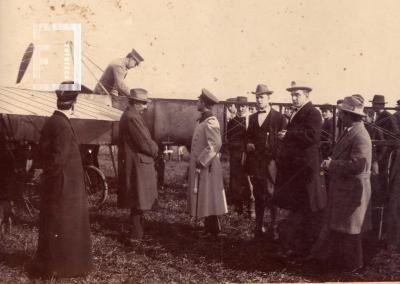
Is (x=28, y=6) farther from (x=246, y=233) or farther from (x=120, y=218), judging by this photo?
(x=246, y=233)

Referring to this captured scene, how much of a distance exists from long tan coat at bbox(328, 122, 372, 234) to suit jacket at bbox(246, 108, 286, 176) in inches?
52.6

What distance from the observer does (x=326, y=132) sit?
24.0ft

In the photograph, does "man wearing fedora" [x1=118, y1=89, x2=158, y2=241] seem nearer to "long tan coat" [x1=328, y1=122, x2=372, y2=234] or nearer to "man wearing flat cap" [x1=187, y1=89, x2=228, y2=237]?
"man wearing flat cap" [x1=187, y1=89, x2=228, y2=237]

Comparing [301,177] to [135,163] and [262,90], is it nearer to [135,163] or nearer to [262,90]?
[262,90]

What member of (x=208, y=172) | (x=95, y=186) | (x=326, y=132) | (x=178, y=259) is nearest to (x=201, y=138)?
(x=208, y=172)

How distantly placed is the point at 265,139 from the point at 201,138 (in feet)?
2.82

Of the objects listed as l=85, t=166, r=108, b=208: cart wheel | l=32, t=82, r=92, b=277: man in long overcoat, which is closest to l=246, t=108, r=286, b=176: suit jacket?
l=85, t=166, r=108, b=208: cart wheel

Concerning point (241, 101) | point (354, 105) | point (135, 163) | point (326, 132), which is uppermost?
point (241, 101)

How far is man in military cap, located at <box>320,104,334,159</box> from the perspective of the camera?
6923 mm

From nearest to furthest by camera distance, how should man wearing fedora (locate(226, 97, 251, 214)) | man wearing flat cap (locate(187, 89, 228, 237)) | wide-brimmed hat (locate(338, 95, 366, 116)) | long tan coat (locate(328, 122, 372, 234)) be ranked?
long tan coat (locate(328, 122, 372, 234)) < wide-brimmed hat (locate(338, 95, 366, 116)) < man wearing flat cap (locate(187, 89, 228, 237)) < man wearing fedora (locate(226, 97, 251, 214))

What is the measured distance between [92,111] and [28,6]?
145 centimetres

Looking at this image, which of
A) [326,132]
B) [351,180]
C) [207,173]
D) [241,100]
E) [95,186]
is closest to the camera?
[351,180]

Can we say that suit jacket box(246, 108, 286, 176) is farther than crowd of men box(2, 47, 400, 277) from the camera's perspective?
Yes

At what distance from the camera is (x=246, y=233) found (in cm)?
609
